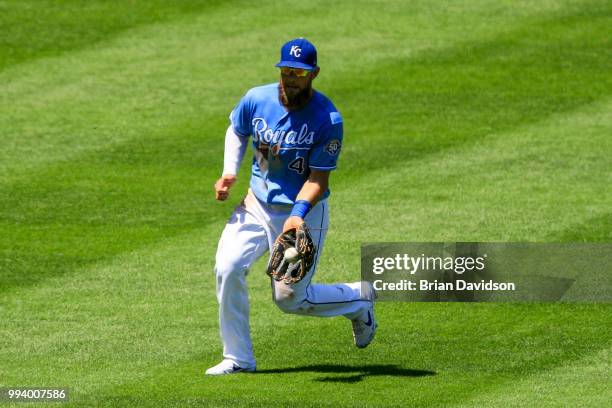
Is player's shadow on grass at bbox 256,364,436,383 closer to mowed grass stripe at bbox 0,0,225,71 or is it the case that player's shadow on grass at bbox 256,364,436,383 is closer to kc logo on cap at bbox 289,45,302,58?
kc logo on cap at bbox 289,45,302,58

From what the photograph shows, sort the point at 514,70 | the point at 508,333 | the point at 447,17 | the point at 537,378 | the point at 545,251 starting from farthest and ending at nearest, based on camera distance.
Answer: the point at 447,17 < the point at 514,70 < the point at 545,251 < the point at 508,333 < the point at 537,378

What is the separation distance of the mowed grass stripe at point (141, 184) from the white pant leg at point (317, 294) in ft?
8.86

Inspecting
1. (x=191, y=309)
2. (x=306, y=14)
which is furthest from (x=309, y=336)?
(x=306, y=14)

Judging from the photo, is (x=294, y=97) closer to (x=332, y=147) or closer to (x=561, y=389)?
(x=332, y=147)

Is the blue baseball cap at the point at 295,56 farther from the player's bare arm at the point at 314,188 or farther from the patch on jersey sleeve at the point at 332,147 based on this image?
the player's bare arm at the point at 314,188

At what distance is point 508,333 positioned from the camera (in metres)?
9.52

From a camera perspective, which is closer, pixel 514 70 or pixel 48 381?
pixel 48 381

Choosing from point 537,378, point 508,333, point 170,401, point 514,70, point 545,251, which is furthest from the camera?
point 514,70

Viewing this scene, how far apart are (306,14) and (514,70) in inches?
114

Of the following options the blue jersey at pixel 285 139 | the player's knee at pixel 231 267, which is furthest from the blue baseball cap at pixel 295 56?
the player's knee at pixel 231 267

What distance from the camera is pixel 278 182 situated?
873 cm

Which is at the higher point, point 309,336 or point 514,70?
point 514,70

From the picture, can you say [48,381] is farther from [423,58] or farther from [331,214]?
[423,58]

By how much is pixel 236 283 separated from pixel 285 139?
0.92 metres
